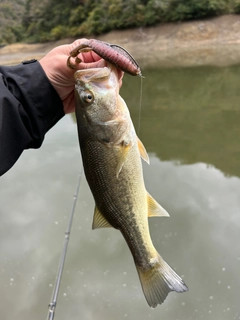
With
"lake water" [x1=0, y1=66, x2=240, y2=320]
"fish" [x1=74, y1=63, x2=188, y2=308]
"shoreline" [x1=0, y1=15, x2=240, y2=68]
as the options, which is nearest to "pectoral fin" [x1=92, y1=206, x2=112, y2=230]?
"fish" [x1=74, y1=63, x2=188, y2=308]

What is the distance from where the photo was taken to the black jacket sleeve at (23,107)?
166cm

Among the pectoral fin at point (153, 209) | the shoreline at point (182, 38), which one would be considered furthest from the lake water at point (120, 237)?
the shoreline at point (182, 38)

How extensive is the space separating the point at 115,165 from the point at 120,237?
288cm

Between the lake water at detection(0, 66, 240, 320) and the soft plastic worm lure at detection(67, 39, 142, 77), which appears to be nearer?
the soft plastic worm lure at detection(67, 39, 142, 77)

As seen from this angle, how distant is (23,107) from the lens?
1771 millimetres

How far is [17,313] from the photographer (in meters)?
3.45

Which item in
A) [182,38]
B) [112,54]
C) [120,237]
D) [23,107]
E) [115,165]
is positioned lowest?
[182,38]

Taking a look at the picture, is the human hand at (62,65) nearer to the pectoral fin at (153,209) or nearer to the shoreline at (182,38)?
the pectoral fin at (153,209)

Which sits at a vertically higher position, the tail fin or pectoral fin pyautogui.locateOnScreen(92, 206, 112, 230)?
pectoral fin pyautogui.locateOnScreen(92, 206, 112, 230)

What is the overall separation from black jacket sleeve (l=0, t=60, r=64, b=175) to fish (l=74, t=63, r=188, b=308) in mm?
293

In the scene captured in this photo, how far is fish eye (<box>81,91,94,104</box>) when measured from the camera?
1579 millimetres

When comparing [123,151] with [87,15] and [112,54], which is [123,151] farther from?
[87,15]

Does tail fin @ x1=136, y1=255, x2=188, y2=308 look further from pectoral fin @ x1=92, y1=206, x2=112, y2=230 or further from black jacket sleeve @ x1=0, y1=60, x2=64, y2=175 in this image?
black jacket sleeve @ x1=0, y1=60, x2=64, y2=175

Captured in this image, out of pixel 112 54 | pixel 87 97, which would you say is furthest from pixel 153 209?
pixel 112 54
